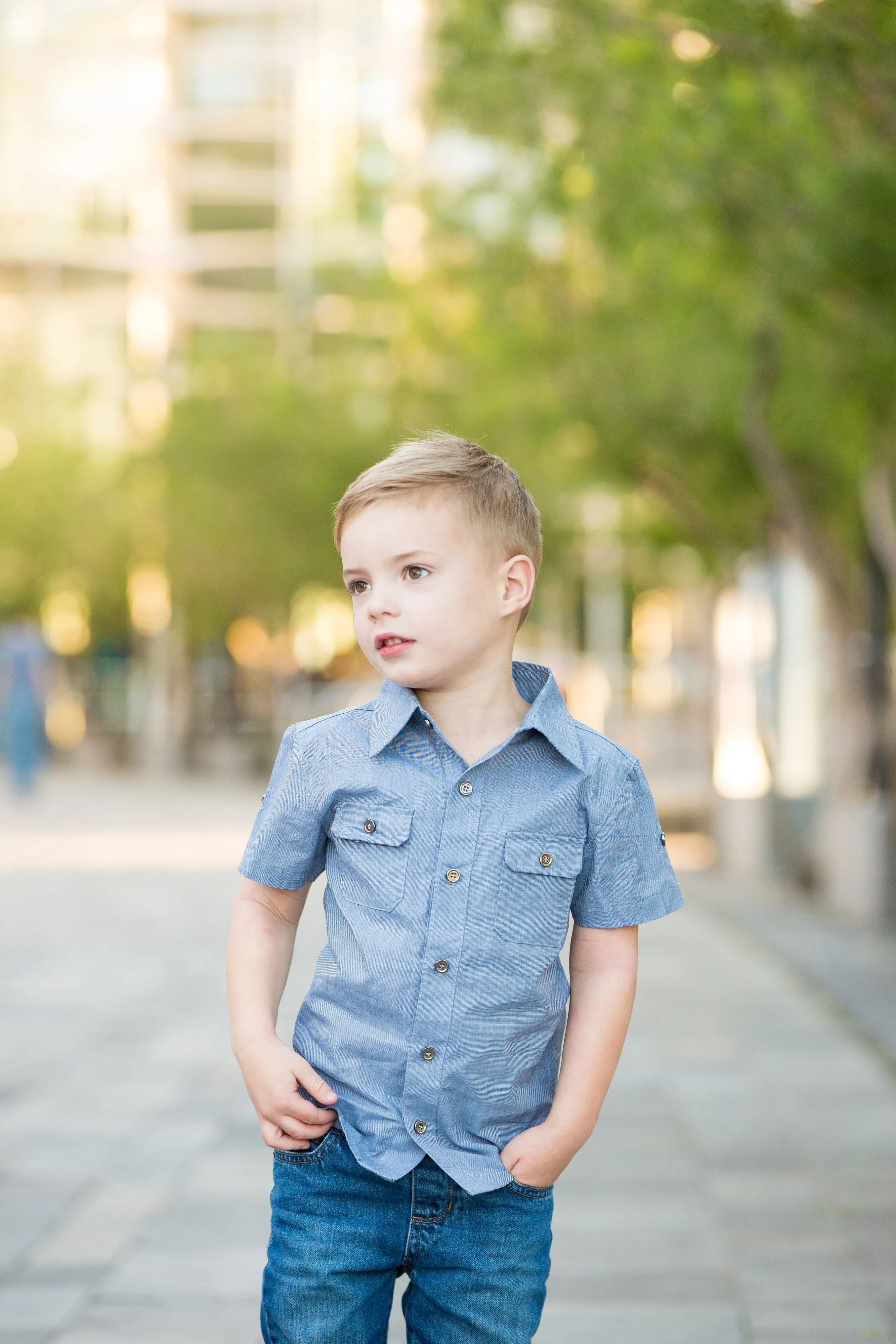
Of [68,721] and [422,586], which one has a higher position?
[422,586]

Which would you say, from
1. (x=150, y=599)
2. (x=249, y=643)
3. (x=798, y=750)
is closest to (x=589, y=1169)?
(x=798, y=750)

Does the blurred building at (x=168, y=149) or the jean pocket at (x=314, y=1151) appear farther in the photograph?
the blurred building at (x=168, y=149)

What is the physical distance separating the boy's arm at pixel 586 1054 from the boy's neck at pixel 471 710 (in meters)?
0.28

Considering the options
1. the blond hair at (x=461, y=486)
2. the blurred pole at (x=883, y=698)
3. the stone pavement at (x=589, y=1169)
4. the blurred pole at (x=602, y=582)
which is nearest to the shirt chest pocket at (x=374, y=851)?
the blond hair at (x=461, y=486)

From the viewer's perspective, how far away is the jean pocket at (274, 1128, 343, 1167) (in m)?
2.10

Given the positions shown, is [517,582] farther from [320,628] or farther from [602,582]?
[602,582]

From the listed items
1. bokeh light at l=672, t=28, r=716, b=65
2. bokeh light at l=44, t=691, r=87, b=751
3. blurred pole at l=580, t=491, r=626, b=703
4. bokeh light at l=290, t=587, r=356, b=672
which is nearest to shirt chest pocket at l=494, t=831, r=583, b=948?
bokeh light at l=672, t=28, r=716, b=65

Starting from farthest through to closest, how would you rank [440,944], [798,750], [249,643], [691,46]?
[249,643] < [798,750] < [691,46] < [440,944]

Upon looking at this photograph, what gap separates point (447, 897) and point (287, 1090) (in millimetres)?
314

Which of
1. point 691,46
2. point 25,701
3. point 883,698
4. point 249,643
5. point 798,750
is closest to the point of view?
point 691,46

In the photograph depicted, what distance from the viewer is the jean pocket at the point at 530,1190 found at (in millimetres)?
2084

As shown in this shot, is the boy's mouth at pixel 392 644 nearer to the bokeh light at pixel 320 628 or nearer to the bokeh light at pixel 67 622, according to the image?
the bokeh light at pixel 67 622

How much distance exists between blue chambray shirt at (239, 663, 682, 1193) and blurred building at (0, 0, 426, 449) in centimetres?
4041

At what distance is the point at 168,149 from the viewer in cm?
4234
